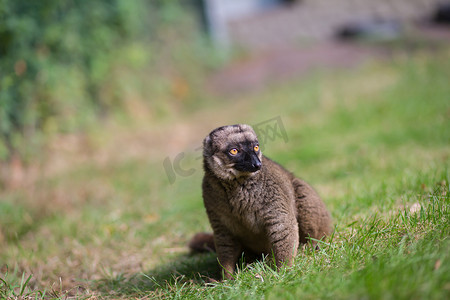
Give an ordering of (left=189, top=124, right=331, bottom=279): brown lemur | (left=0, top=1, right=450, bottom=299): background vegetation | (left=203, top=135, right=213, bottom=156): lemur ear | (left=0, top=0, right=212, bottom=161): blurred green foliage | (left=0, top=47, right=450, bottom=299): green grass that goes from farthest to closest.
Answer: (left=0, top=0, right=212, bottom=161): blurred green foliage → (left=203, top=135, right=213, bottom=156): lemur ear → (left=189, top=124, right=331, bottom=279): brown lemur → (left=0, top=1, right=450, bottom=299): background vegetation → (left=0, top=47, right=450, bottom=299): green grass

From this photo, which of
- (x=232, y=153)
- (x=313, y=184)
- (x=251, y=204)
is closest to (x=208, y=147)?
(x=232, y=153)

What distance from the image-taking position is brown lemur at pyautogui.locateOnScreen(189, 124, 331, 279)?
3.45 m

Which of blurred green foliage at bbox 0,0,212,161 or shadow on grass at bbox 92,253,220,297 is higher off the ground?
blurred green foliage at bbox 0,0,212,161

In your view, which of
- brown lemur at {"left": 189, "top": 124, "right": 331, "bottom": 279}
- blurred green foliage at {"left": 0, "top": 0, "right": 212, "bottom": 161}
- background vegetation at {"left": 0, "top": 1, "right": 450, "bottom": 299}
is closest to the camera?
background vegetation at {"left": 0, "top": 1, "right": 450, "bottom": 299}

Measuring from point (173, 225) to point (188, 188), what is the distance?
1753mm

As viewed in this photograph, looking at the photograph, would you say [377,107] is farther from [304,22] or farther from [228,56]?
[304,22]

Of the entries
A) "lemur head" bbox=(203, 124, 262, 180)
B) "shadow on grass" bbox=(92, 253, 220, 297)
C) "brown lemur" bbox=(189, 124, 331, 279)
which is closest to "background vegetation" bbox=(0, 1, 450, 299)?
"shadow on grass" bbox=(92, 253, 220, 297)

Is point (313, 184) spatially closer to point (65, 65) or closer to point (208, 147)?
point (208, 147)

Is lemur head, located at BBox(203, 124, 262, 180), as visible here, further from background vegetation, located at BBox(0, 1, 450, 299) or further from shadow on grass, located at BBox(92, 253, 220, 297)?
shadow on grass, located at BBox(92, 253, 220, 297)

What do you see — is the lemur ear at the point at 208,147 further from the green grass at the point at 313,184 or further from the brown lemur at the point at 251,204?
the green grass at the point at 313,184

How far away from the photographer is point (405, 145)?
22.1 feet

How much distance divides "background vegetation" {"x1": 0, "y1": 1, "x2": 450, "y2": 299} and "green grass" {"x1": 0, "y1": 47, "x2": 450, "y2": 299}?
0.08ft

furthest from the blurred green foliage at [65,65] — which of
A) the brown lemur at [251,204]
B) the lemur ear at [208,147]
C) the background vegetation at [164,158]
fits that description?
the brown lemur at [251,204]

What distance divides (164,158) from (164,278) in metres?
5.37
